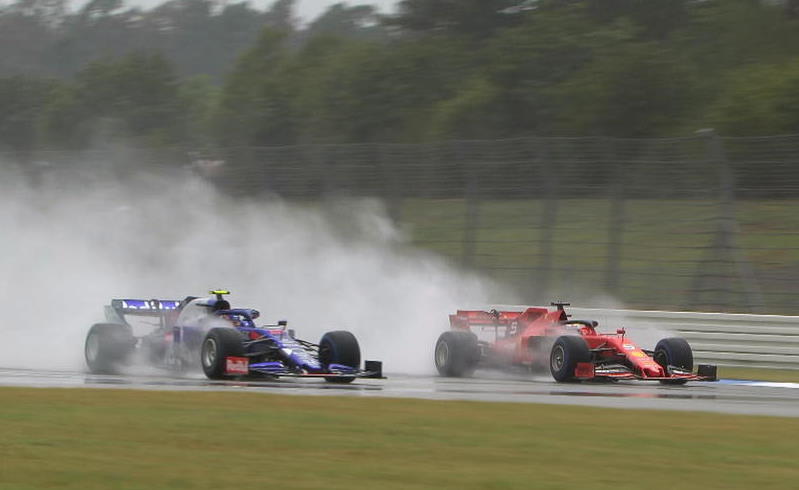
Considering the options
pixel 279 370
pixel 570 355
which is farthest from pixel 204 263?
pixel 570 355

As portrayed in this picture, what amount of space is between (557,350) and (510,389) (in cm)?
153

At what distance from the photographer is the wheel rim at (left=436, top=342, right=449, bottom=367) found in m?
17.5

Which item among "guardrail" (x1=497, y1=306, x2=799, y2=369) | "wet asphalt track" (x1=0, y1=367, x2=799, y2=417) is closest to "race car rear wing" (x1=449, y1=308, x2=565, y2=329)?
"wet asphalt track" (x1=0, y1=367, x2=799, y2=417)

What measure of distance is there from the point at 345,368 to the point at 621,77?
74.6ft

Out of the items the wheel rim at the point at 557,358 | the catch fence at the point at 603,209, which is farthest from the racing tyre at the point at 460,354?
the catch fence at the point at 603,209

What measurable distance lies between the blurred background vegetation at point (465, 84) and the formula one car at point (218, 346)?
15.6 meters

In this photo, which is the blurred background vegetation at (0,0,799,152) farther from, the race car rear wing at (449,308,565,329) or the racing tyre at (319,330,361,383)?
the racing tyre at (319,330,361,383)

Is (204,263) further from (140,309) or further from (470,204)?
(140,309)

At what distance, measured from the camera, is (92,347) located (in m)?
17.0

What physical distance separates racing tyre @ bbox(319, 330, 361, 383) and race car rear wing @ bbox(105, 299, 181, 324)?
8.61 feet

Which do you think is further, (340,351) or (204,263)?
(204,263)

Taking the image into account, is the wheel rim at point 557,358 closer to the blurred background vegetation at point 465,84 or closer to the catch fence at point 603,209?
the catch fence at point 603,209

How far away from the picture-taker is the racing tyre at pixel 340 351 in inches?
608

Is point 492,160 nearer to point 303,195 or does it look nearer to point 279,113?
point 303,195
